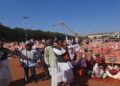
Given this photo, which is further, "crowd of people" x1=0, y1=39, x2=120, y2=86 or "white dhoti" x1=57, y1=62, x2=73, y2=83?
"white dhoti" x1=57, y1=62, x2=73, y2=83

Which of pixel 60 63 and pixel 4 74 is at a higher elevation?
pixel 60 63

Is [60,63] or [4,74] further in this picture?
[60,63]

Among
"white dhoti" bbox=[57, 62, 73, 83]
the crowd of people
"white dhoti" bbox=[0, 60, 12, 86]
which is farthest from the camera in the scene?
"white dhoti" bbox=[57, 62, 73, 83]

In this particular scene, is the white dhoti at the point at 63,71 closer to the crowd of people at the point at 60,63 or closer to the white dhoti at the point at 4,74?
the crowd of people at the point at 60,63

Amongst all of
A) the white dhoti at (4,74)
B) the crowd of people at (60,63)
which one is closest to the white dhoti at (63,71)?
the crowd of people at (60,63)

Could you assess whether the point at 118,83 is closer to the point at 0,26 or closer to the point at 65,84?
the point at 65,84

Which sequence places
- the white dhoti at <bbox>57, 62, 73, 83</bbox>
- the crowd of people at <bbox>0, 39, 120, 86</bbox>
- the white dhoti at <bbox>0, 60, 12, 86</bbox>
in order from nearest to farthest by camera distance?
1. the white dhoti at <bbox>0, 60, 12, 86</bbox>
2. the crowd of people at <bbox>0, 39, 120, 86</bbox>
3. the white dhoti at <bbox>57, 62, 73, 83</bbox>

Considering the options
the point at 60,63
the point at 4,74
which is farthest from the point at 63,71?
the point at 4,74

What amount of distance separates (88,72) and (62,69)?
3.08 meters

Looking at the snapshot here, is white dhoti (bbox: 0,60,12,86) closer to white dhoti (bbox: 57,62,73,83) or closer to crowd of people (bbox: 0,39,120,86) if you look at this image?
crowd of people (bbox: 0,39,120,86)

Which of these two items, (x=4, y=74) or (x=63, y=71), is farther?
(x=63, y=71)

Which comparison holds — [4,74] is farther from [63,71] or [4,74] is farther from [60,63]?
[63,71]

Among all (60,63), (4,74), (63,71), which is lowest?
(63,71)

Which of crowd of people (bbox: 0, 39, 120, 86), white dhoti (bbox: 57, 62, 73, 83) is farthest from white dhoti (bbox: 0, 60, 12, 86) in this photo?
white dhoti (bbox: 57, 62, 73, 83)
